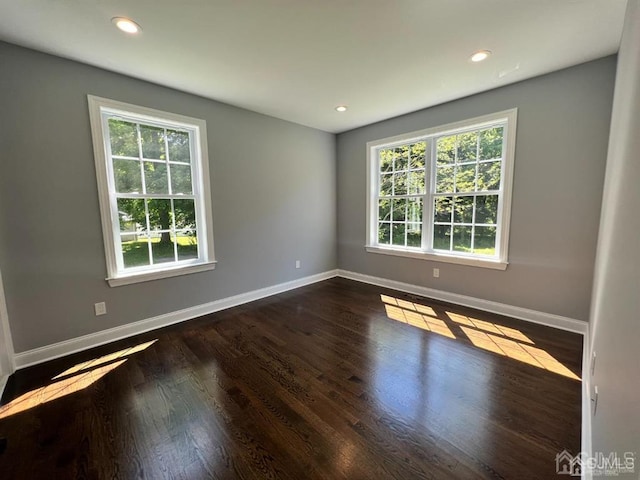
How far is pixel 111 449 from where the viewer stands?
148 cm

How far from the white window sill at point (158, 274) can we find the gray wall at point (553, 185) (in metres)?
3.27

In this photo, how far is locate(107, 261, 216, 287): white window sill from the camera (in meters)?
2.67

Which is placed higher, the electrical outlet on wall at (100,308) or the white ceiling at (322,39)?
the white ceiling at (322,39)

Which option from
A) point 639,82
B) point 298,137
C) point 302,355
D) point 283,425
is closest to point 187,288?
point 302,355

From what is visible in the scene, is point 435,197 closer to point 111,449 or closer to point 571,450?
point 571,450

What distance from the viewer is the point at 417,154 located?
3883 millimetres

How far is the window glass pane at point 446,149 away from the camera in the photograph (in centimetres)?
351

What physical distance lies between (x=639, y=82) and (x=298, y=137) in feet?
12.1

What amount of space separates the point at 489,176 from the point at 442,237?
95cm

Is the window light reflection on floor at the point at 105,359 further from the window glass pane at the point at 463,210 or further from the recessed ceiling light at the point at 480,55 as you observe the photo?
the recessed ceiling light at the point at 480,55

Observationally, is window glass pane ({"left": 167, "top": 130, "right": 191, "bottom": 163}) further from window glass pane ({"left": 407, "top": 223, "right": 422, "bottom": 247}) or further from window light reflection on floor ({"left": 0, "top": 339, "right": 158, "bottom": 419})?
window glass pane ({"left": 407, "top": 223, "right": 422, "bottom": 247})

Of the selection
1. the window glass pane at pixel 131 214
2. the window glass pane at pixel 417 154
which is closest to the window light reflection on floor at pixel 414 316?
the window glass pane at pixel 417 154

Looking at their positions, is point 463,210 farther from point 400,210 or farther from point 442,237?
point 400,210

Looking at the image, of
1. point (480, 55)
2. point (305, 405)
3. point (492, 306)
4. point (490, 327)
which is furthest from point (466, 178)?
point (305, 405)
